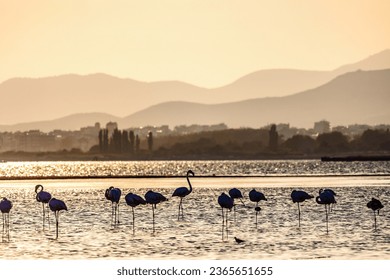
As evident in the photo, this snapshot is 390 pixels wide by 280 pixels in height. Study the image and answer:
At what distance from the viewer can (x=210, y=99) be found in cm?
3950

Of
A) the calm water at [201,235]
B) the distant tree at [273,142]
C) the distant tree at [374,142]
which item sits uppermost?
the distant tree at [273,142]

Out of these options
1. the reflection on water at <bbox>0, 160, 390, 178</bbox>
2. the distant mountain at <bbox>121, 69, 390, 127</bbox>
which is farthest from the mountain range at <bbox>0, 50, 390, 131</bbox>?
the reflection on water at <bbox>0, 160, 390, 178</bbox>

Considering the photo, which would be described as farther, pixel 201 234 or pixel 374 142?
pixel 374 142

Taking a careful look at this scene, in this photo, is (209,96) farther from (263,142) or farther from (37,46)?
(263,142)

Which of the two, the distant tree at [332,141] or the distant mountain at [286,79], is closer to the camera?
the distant mountain at [286,79]

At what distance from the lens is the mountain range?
36.9 meters

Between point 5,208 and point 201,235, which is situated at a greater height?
point 5,208

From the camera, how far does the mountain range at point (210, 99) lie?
36875 mm

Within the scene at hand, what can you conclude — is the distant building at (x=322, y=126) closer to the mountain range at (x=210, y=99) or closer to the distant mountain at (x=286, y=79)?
the mountain range at (x=210, y=99)

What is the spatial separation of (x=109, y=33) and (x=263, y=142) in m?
47.1

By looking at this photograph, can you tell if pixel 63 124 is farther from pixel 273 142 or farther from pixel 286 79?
pixel 273 142

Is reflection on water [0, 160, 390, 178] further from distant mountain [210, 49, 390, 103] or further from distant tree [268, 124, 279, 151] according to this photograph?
Result: distant mountain [210, 49, 390, 103]

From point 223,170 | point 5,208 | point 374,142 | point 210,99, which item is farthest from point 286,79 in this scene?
point 223,170

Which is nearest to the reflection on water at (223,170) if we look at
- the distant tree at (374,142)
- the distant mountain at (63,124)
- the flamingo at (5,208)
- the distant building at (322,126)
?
the distant tree at (374,142)
